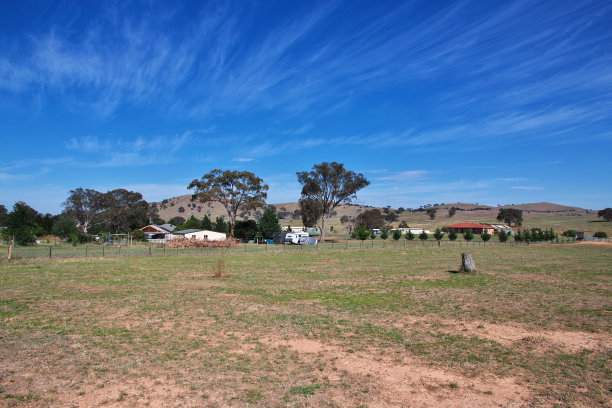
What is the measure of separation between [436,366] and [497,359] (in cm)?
141

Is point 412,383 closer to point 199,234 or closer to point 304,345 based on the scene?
point 304,345

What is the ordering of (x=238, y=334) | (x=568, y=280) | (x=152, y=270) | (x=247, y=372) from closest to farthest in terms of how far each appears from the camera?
1. (x=247, y=372)
2. (x=238, y=334)
3. (x=568, y=280)
4. (x=152, y=270)

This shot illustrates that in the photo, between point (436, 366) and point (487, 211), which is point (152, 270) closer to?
point (436, 366)

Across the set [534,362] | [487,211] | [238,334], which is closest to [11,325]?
[238,334]

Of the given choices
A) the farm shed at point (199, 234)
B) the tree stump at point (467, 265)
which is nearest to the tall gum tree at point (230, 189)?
the farm shed at point (199, 234)

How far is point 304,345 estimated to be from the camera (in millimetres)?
8539

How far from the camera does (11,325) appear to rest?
9.94 meters

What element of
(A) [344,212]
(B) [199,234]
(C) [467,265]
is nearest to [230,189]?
(B) [199,234]

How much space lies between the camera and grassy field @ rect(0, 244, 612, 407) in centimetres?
604

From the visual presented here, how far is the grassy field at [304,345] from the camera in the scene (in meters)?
6.04

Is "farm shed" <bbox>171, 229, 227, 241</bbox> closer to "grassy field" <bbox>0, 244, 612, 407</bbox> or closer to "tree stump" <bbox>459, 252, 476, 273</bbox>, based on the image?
"grassy field" <bbox>0, 244, 612, 407</bbox>

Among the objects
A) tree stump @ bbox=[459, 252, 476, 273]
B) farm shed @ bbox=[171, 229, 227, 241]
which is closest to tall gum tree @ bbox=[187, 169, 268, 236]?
farm shed @ bbox=[171, 229, 227, 241]

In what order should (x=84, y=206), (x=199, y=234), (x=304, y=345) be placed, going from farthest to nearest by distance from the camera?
1. (x=84, y=206)
2. (x=199, y=234)
3. (x=304, y=345)

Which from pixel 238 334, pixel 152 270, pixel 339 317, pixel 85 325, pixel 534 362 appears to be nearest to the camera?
pixel 534 362
